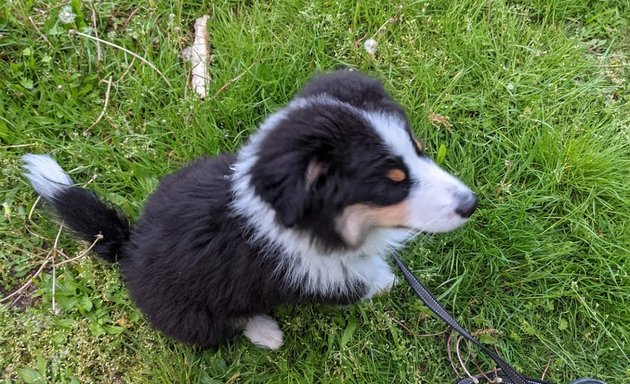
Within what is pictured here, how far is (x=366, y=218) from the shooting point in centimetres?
199

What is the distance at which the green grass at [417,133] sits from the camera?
2.79 meters

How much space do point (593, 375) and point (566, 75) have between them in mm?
1602

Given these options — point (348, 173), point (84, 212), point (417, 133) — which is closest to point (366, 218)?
point (348, 173)

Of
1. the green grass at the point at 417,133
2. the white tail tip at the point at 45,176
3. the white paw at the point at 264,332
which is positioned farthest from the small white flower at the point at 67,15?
the white paw at the point at 264,332

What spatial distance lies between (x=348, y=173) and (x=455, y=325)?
102 cm

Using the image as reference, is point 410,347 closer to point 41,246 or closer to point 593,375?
point 593,375

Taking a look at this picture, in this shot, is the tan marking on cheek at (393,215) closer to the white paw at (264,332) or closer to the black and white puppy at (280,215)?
the black and white puppy at (280,215)

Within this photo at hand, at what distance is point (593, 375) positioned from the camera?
8.98 ft

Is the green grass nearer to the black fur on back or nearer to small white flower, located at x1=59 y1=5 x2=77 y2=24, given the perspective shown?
small white flower, located at x1=59 y1=5 x2=77 y2=24

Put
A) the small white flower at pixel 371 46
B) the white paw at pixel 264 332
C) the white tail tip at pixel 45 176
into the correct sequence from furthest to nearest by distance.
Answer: the small white flower at pixel 371 46
the white paw at pixel 264 332
the white tail tip at pixel 45 176

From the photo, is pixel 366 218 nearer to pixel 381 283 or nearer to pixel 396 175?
pixel 396 175

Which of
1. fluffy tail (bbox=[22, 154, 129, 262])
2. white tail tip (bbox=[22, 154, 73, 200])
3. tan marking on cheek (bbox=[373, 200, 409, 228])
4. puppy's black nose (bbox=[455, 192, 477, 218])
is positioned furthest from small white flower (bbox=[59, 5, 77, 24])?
puppy's black nose (bbox=[455, 192, 477, 218])

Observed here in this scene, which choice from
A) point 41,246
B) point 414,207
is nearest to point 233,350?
point 41,246

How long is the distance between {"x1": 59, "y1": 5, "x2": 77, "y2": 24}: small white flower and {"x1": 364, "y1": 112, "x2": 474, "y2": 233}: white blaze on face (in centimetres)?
224
